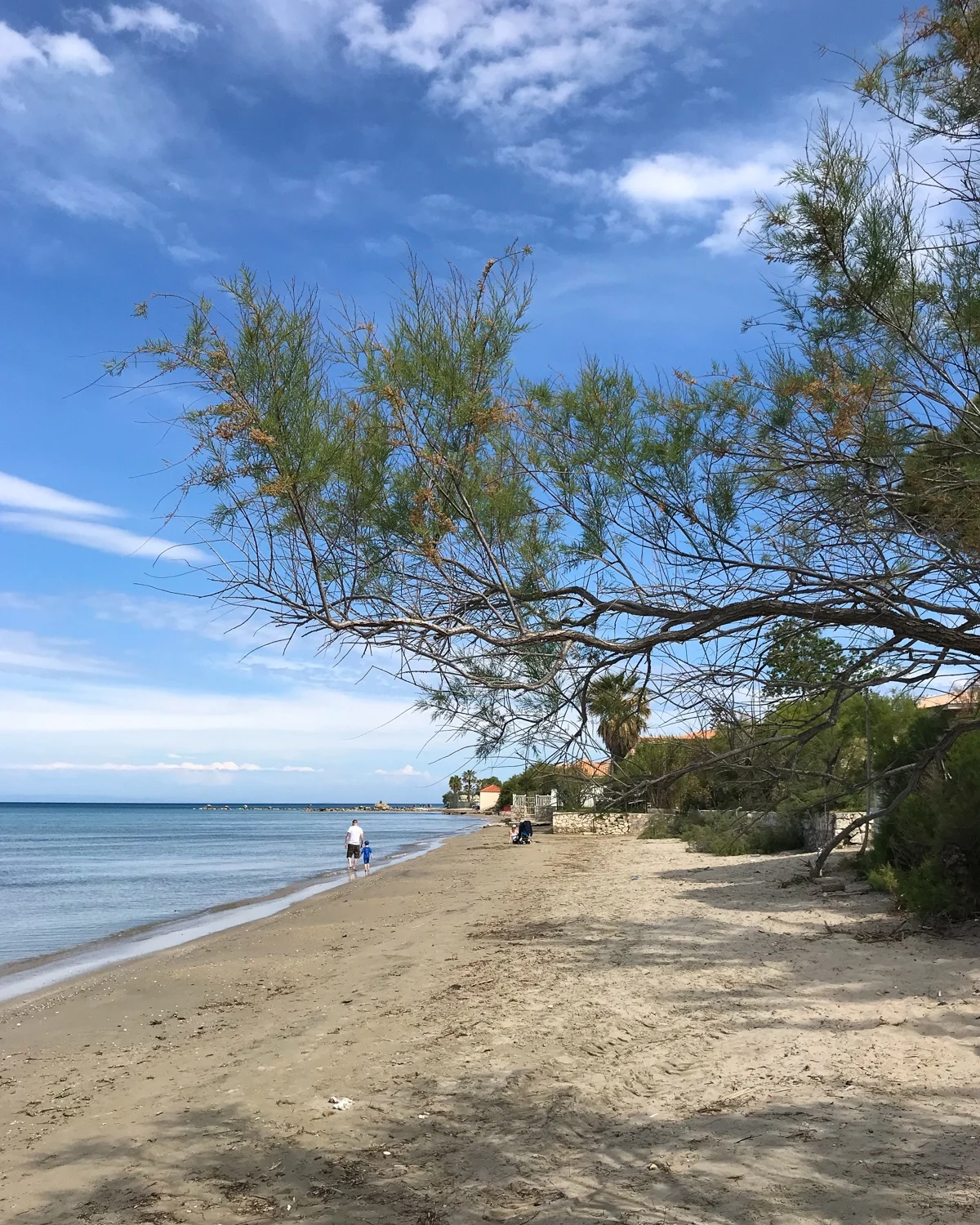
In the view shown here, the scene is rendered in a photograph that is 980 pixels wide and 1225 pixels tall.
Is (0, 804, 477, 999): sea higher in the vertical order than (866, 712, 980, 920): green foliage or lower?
lower

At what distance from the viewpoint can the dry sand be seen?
4363mm

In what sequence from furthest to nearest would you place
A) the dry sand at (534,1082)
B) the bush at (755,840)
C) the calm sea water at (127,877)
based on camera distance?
the calm sea water at (127,877) < the bush at (755,840) < the dry sand at (534,1082)

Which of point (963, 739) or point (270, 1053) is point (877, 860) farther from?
point (270, 1053)

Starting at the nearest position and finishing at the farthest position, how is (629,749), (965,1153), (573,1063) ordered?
(965,1153) → (629,749) → (573,1063)

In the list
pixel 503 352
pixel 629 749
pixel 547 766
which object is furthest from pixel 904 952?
pixel 503 352

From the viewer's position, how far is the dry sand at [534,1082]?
436 centimetres

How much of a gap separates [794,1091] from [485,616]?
332 cm

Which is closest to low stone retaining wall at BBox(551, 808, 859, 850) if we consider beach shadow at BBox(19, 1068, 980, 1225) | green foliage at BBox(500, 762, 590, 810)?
beach shadow at BBox(19, 1068, 980, 1225)

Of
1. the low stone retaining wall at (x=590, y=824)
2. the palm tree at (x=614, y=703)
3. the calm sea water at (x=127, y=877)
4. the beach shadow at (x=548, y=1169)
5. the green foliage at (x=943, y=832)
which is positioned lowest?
the calm sea water at (x=127, y=877)

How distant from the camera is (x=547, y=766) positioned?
412cm

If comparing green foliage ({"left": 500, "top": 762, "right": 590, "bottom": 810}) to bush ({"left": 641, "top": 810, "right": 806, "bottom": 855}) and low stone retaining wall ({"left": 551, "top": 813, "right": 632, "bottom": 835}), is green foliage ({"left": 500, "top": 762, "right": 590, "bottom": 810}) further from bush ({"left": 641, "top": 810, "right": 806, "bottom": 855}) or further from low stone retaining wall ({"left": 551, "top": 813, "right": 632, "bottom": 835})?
low stone retaining wall ({"left": 551, "top": 813, "right": 632, "bottom": 835})

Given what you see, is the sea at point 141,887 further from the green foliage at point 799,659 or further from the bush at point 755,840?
the green foliage at point 799,659

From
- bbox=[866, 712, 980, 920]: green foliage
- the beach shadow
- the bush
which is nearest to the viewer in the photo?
the beach shadow

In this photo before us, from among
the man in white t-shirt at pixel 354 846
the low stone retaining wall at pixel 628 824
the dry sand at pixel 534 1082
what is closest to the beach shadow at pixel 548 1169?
the dry sand at pixel 534 1082
